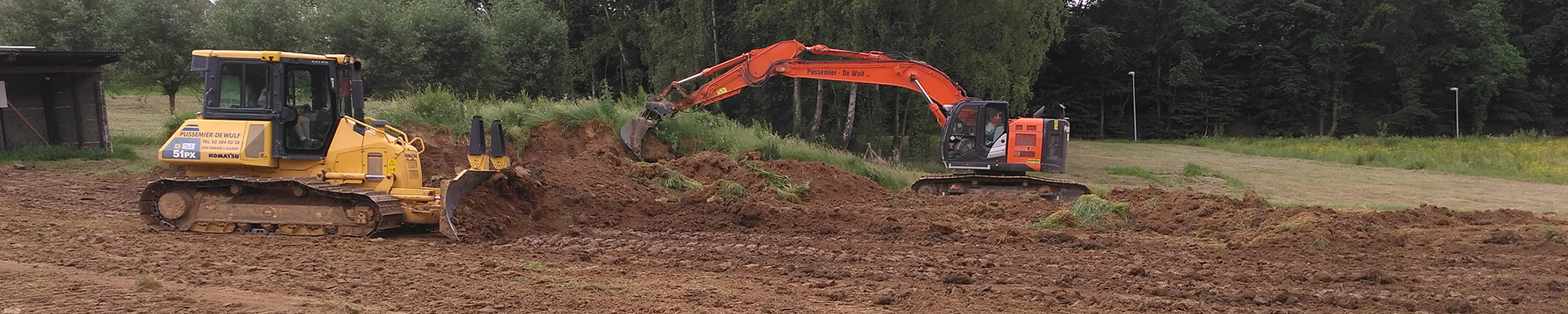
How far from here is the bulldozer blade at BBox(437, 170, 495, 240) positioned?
9164 mm

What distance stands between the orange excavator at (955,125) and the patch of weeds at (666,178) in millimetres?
2490

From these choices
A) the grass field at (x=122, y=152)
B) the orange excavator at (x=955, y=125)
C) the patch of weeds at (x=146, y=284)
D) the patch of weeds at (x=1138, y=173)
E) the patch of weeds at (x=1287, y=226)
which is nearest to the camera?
the patch of weeds at (x=146, y=284)

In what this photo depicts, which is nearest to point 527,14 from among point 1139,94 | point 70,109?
point 70,109

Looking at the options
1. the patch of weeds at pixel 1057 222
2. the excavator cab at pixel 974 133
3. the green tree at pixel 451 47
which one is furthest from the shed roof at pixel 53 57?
the patch of weeds at pixel 1057 222

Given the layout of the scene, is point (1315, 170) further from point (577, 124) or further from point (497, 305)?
point (497, 305)

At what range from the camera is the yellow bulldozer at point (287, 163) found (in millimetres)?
9367

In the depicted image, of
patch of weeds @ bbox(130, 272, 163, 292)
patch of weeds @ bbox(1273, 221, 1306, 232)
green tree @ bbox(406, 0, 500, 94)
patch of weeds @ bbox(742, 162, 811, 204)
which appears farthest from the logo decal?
green tree @ bbox(406, 0, 500, 94)

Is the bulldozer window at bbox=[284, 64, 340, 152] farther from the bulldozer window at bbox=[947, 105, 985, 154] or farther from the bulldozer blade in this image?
the bulldozer window at bbox=[947, 105, 985, 154]

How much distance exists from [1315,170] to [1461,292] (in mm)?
20866

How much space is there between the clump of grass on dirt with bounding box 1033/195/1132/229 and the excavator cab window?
6.85m

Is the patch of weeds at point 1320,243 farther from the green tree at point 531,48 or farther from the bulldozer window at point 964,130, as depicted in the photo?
the green tree at point 531,48

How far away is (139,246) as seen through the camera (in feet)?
28.1

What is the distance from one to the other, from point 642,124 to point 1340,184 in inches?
553

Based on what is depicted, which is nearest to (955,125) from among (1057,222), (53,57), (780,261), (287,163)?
(1057,222)
